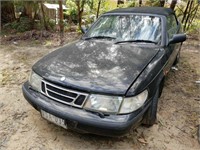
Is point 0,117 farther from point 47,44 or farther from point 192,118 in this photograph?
point 47,44

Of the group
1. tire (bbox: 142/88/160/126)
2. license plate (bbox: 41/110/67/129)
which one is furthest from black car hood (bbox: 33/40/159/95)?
tire (bbox: 142/88/160/126)

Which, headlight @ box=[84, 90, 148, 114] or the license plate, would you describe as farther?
the license plate

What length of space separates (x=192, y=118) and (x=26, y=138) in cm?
242

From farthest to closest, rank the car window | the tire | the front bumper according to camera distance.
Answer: the car window
the tire
the front bumper

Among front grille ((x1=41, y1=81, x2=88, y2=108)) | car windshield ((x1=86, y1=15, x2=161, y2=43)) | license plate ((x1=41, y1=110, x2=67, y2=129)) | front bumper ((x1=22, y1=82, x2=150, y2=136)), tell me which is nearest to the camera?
front bumper ((x1=22, y1=82, x2=150, y2=136))

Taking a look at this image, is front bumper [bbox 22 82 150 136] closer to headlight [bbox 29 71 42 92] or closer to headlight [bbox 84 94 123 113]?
headlight [bbox 84 94 123 113]

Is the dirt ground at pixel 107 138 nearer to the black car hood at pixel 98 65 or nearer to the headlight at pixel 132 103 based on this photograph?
the headlight at pixel 132 103

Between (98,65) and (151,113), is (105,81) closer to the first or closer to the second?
(98,65)

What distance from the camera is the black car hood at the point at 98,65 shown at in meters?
→ 2.42

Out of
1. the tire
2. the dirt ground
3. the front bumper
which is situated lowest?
the dirt ground

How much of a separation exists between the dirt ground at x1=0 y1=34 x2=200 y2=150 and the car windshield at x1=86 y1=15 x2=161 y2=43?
1.16 metres

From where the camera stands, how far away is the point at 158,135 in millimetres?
2986

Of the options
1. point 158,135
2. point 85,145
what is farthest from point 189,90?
point 85,145

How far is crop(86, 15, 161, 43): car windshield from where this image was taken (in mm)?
3489
